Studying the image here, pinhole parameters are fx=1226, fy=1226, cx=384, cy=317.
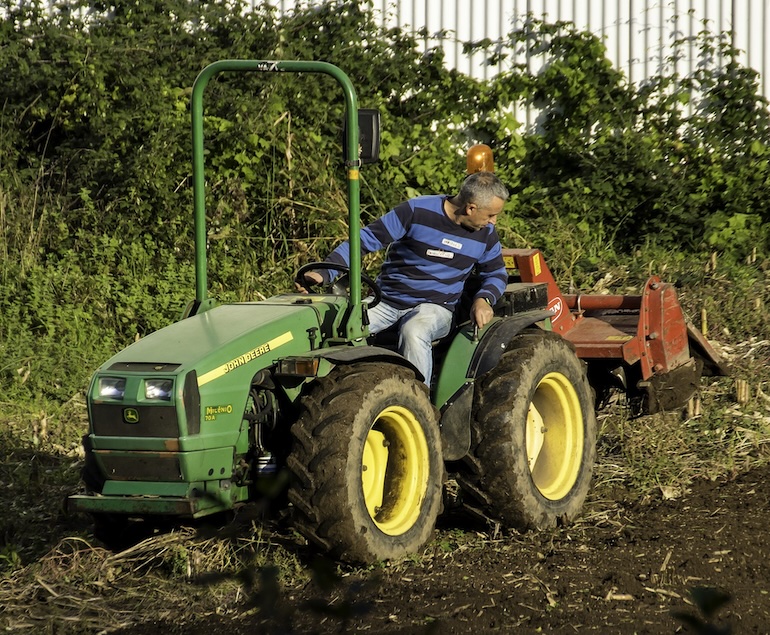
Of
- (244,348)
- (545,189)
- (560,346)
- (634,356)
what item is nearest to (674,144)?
(545,189)

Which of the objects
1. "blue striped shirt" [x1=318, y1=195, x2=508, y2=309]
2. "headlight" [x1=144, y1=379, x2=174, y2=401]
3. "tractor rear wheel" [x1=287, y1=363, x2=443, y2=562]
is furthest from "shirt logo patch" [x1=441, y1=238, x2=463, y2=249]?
"headlight" [x1=144, y1=379, x2=174, y2=401]

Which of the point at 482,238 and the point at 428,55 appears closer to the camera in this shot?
the point at 482,238

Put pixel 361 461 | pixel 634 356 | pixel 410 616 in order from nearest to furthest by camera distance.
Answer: pixel 410 616, pixel 361 461, pixel 634 356

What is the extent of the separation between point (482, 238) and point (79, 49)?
599 centimetres

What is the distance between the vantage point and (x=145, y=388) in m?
4.75

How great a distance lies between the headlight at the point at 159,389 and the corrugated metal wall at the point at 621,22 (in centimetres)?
725

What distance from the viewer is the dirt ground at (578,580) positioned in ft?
14.4

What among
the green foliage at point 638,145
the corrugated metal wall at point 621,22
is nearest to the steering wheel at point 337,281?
the green foliage at point 638,145

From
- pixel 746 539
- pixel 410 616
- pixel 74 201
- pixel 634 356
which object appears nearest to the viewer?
pixel 410 616

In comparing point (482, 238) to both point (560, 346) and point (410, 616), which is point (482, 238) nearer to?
point (560, 346)

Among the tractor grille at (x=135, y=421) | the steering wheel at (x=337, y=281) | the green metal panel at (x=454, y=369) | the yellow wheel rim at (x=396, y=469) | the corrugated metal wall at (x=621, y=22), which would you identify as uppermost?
the corrugated metal wall at (x=621, y=22)

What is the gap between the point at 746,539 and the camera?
5.55 m

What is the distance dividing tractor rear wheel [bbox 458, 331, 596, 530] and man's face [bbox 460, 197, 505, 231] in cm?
59

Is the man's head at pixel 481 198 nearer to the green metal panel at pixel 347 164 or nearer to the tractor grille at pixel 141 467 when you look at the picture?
the green metal panel at pixel 347 164
